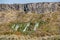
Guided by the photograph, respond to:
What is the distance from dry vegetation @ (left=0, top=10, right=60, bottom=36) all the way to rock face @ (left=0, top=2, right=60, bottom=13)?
85mm

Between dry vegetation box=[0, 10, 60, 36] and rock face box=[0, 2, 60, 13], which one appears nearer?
dry vegetation box=[0, 10, 60, 36]

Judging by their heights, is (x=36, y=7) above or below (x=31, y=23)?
above

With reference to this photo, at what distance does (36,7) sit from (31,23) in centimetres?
35

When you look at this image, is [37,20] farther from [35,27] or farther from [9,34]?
[9,34]

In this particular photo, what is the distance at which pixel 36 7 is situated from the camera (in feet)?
9.90

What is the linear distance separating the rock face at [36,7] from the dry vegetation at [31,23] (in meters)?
0.08

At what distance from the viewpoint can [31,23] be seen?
286cm

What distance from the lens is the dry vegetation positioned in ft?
9.02

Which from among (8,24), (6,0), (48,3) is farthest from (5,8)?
(48,3)

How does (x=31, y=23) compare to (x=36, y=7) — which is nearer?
(x=31, y=23)

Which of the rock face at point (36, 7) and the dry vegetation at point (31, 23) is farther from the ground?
the rock face at point (36, 7)

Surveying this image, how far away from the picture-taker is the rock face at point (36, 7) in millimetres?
2996

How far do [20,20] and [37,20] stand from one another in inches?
12.2

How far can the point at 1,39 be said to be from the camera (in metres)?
2.71
